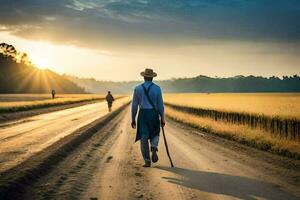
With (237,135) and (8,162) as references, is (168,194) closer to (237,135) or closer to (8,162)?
(8,162)

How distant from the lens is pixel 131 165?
1109cm

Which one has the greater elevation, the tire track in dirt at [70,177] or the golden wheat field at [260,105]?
the golden wheat field at [260,105]

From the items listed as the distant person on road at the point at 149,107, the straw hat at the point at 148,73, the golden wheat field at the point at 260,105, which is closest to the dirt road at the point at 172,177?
the distant person on road at the point at 149,107

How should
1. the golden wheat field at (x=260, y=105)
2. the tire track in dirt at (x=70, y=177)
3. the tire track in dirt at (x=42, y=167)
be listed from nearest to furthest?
the tire track in dirt at (x=70, y=177) < the tire track in dirt at (x=42, y=167) < the golden wheat field at (x=260, y=105)

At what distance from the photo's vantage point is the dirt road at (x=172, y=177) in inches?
303

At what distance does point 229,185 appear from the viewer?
846cm

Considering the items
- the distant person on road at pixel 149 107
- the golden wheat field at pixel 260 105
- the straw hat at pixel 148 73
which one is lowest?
the golden wheat field at pixel 260 105

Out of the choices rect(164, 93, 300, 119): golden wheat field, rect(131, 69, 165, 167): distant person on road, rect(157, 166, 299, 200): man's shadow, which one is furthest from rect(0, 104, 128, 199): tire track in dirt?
rect(164, 93, 300, 119): golden wheat field

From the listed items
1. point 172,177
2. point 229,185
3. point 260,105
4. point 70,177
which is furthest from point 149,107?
point 260,105

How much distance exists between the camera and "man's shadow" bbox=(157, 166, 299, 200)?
7648mm

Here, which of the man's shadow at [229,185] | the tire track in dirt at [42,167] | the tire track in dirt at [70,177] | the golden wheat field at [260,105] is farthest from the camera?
the golden wheat field at [260,105]

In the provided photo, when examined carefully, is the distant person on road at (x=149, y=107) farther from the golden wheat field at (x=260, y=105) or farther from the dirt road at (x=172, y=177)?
the golden wheat field at (x=260, y=105)

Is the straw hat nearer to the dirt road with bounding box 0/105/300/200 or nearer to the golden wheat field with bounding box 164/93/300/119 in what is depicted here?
the dirt road with bounding box 0/105/300/200

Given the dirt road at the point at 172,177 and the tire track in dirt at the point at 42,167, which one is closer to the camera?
the dirt road at the point at 172,177
